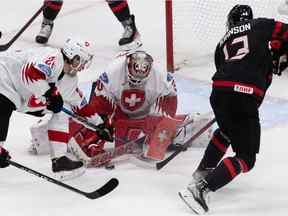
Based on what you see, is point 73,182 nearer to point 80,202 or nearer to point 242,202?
point 80,202

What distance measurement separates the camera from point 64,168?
110 inches

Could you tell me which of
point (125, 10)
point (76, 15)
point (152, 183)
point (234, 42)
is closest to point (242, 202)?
point (152, 183)

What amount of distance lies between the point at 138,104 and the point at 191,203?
0.71 m

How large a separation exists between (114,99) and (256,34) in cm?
81

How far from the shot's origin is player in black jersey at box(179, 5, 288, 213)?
2.51 m

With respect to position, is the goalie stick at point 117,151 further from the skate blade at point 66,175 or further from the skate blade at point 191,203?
the skate blade at point 191,203

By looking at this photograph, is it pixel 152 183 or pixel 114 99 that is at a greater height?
pixel 114 99

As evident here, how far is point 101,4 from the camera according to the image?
5.45 m

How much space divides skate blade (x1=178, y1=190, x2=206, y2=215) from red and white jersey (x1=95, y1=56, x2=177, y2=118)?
64 centimetres

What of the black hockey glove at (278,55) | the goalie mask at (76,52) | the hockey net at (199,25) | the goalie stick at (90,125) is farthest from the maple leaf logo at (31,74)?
the hockey net at (199,25)

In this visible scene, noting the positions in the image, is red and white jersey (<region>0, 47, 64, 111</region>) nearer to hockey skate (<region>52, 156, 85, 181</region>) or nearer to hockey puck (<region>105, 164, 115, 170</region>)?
hockey skate (<region>52, 156, 85, 181</region>)

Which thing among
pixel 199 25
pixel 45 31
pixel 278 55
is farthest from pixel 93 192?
pixel 45 31

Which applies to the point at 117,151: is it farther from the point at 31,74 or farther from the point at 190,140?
the point at 31,74

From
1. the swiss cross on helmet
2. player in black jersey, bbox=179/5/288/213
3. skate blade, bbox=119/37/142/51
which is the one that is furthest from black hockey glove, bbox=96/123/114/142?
skate blade, bbox=119/37/142/51
